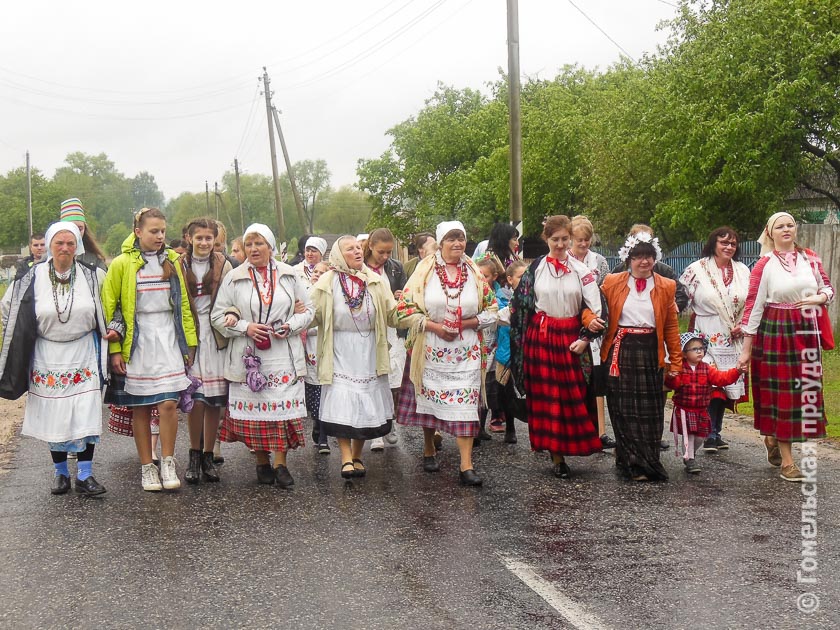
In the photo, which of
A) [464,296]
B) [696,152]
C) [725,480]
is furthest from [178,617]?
[696,152]

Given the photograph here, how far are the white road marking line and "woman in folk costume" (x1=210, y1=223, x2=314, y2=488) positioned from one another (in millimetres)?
2492

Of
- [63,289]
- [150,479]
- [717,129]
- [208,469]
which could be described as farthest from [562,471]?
[717,129]

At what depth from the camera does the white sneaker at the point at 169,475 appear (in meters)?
7.28

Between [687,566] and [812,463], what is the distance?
3.06 meters

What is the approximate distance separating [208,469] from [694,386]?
3.85 meters

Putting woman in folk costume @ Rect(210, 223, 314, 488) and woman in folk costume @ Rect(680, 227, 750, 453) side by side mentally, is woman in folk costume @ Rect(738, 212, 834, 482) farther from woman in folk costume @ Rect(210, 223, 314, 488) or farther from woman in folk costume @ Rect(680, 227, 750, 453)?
woman in folk costume @ Rect(210, 223, 314, 488)

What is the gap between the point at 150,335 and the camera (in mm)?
7215

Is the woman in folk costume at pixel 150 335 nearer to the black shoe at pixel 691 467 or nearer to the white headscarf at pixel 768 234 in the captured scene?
the black shoe at pixel 691 467

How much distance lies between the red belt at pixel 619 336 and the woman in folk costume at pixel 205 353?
2.99 m

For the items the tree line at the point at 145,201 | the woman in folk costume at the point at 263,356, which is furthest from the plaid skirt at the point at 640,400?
Result: the tree line at the point at 145,201

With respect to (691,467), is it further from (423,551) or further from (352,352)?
(423,551)

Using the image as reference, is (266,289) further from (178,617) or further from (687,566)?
(687,566)

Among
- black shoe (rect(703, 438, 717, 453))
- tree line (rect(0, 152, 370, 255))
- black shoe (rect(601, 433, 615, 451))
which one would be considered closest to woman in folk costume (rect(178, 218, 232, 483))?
black shoe (rect(601, 433, 615, 451))

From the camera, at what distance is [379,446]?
9008 millimetres
